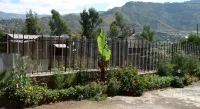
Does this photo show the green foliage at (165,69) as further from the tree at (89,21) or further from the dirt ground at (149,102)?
the tree at (89,21)

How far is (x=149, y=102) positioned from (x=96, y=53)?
3.35 m

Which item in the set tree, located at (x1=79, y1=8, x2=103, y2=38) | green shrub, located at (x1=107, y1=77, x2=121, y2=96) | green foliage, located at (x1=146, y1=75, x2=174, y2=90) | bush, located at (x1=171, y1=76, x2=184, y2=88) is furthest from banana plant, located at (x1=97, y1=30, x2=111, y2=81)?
tree, located at (x1=79, y1=8, x2=103, y2=38)

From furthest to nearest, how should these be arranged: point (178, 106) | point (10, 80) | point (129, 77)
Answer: point (129, 77)
point (178, 106)
point (10, 80)

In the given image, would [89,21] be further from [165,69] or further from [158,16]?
[158,16]

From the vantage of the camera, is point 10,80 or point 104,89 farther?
point 104,89

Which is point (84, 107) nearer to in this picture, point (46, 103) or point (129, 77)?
point (46, 103)

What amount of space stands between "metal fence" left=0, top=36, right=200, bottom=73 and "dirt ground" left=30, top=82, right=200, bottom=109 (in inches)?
73.0

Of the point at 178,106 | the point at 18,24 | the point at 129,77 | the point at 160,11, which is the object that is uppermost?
the point at 160,11

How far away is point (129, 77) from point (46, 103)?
338cm

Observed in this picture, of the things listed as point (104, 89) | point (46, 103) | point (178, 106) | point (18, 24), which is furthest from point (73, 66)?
point (18, 24)

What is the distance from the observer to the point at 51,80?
9.59m

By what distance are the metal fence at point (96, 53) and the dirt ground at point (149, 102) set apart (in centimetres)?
185

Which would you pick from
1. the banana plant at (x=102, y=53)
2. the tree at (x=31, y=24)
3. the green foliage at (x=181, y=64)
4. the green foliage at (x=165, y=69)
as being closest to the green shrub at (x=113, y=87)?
the banana plant at (x=102, y=53)

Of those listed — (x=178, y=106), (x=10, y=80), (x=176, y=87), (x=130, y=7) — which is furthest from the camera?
(x=130, y=7)
